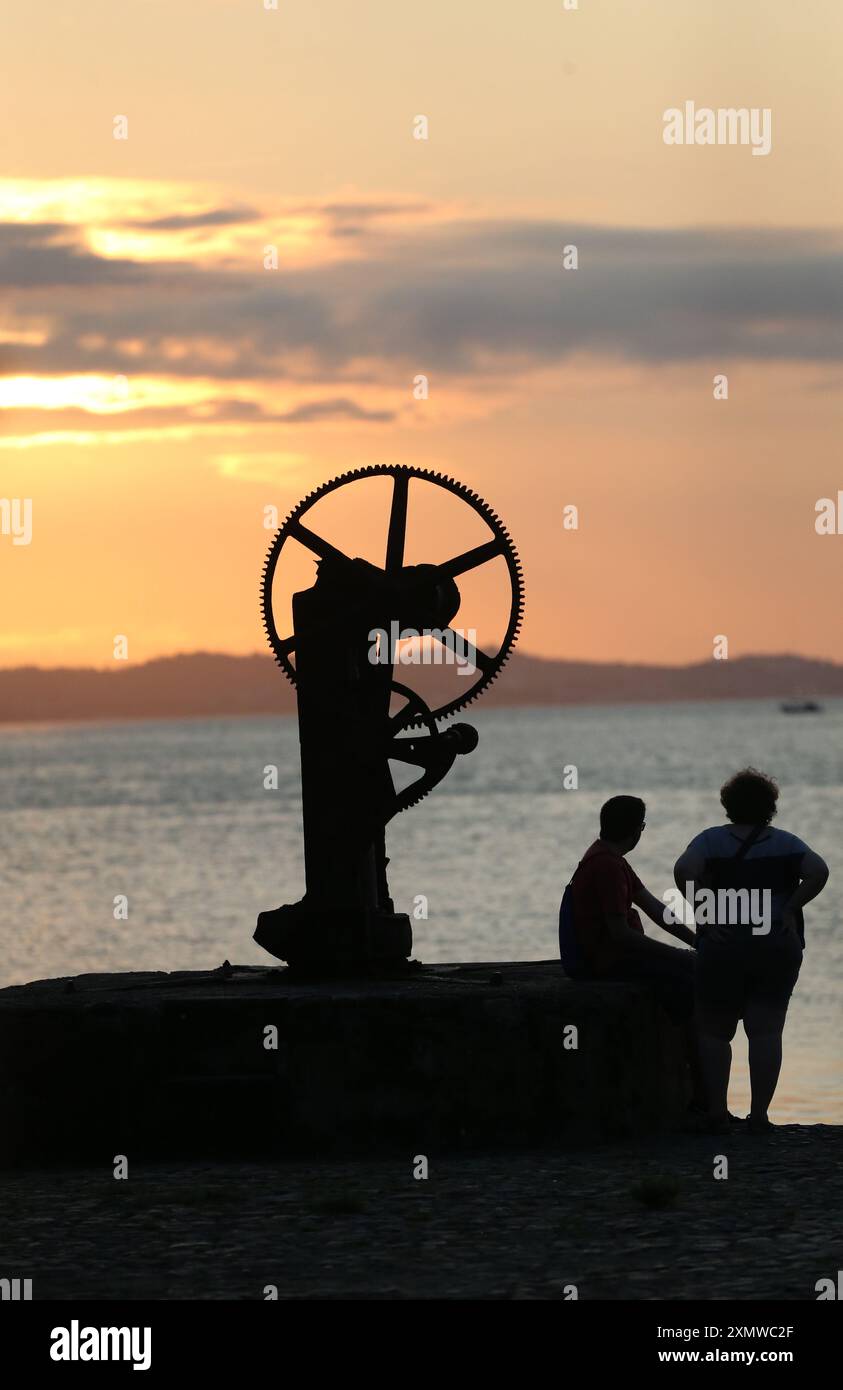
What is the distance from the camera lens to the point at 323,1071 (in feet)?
35.5

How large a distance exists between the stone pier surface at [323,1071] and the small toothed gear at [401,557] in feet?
5.78

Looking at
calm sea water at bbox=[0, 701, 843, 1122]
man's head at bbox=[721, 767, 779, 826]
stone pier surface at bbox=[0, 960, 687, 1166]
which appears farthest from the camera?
calm sea water at bbox=[0, 701, 843, 1122]

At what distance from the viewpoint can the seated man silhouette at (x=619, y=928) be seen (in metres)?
11.2

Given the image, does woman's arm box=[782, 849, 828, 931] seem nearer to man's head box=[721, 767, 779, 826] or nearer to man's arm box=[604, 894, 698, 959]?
man's head box=[721, 767, 779, 826]

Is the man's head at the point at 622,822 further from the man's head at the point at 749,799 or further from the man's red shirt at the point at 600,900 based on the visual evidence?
the man's head at the point at 749,799

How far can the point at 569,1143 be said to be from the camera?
36.1 feet

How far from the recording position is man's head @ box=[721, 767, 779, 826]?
10.9 m

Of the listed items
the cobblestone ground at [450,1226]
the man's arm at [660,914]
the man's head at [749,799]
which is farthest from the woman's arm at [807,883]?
the cobblestone ground at [450,1226]

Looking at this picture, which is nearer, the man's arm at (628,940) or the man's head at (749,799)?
the man's head at (749,799)

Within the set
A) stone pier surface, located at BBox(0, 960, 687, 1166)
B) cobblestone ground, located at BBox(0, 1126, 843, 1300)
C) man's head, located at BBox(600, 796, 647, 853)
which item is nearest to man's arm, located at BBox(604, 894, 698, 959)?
stone pier surface, located at BBox(0, 960, 687, 1166)

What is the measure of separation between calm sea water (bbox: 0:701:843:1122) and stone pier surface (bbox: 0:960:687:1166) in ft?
30.5

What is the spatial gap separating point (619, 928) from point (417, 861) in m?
51.5

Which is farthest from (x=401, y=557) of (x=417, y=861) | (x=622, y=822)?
(x=417, y=861)

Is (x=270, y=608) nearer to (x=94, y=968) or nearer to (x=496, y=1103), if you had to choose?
(x=496, y=1103)
